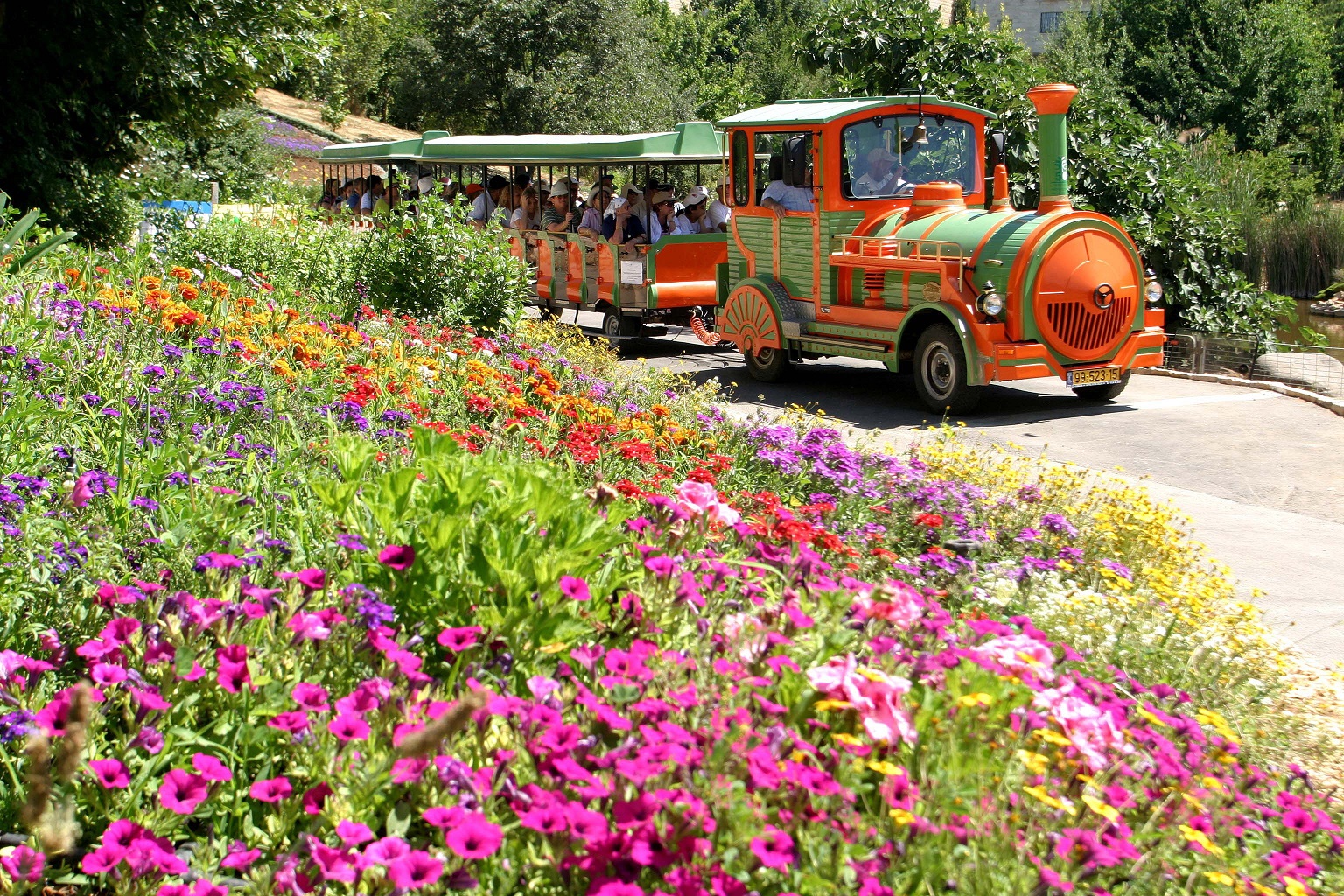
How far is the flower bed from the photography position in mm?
2373

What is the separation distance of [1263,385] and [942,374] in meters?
3.62

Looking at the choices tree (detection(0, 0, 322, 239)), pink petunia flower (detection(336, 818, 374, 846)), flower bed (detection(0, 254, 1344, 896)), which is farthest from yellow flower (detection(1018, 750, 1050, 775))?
tree (detection(0, 0, 322, 239))

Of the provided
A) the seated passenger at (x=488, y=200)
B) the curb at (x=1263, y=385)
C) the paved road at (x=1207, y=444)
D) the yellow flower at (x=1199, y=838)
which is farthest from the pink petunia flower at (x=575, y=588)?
the seated passenger at (x=488, y=200)

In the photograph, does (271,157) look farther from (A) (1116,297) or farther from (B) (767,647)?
(B) (767,647)

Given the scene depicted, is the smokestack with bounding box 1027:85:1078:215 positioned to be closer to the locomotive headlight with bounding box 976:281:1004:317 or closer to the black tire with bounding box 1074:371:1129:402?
the locomotive headlight with bounding box 976:281:1004:317

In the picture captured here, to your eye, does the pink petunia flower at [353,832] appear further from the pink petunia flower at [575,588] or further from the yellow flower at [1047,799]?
the yellow flower at [1047,799]

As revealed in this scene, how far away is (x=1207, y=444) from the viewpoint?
996cm

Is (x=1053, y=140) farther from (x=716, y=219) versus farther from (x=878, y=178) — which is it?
(x=716, y=219)

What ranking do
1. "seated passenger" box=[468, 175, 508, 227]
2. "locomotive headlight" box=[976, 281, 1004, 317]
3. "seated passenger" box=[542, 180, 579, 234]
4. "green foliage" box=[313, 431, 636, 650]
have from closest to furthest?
1. "green foliage" box=[313, 431, 636, 650]
2. "locomotive headlight" box=[976, 281, 1004, 317]
3. "seated passenger" box=[542, 180, 579, 234]
4. "seated passenger" box=[468, 175, 508, 227]

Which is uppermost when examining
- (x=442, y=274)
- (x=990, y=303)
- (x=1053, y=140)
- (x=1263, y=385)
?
(x=1053, y=140)

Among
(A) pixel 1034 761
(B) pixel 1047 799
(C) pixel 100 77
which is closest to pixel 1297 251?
(C) pixel 100 77

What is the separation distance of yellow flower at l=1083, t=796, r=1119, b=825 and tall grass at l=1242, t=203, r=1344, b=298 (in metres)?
27.4

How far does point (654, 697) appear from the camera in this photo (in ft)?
9.09

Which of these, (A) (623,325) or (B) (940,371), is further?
(A) (623,325)
